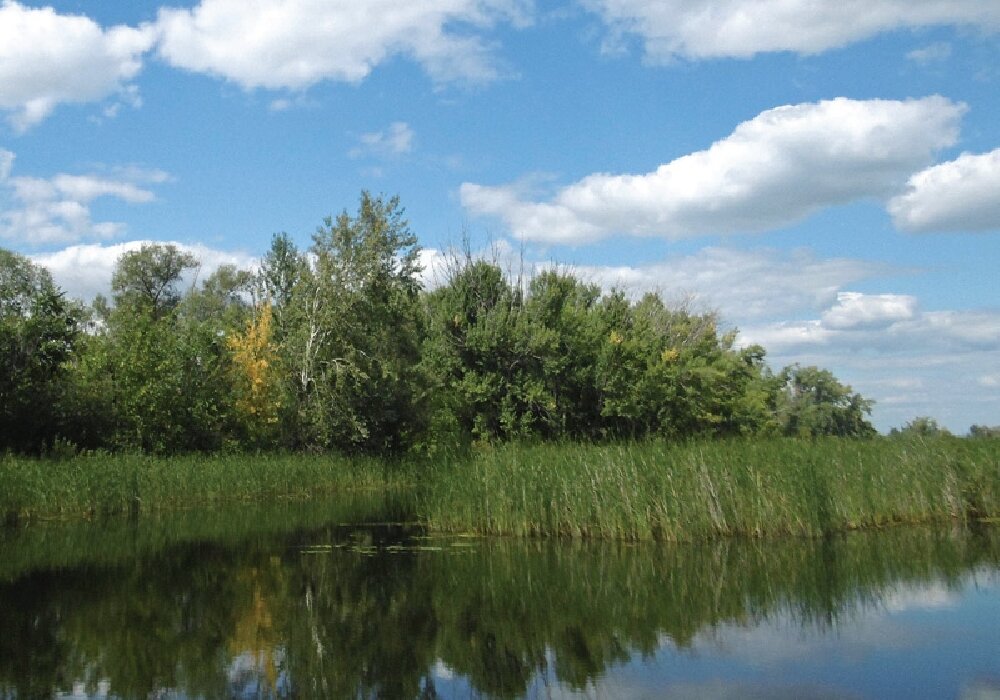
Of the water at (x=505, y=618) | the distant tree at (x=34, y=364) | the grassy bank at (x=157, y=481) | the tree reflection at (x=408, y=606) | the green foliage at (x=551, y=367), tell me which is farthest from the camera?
the green foliage at (x=551, y=367)

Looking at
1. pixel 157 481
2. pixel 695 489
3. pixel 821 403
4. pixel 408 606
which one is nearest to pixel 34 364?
pixel 157 481

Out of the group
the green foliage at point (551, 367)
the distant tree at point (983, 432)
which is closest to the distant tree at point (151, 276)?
the green foliage at point (551, 367)

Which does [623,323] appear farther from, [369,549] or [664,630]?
[664,630]

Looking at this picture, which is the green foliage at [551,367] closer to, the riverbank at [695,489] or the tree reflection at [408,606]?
the riverbank at [695,489]

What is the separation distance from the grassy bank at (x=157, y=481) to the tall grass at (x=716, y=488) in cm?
991

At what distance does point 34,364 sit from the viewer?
2661 cm

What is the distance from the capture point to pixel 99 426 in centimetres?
2834

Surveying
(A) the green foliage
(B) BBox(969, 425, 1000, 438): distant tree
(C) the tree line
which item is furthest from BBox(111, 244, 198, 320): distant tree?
(B) BBox(969, 425, 1000, 438): distant tree

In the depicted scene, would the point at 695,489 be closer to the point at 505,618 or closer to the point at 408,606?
the point at 505,618

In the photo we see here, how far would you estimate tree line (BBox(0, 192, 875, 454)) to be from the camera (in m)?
27.7

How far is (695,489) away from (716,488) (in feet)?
1.31

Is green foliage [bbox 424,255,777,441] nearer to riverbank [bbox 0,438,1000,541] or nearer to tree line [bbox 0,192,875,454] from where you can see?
tree line [bbox 0,192,875,454]

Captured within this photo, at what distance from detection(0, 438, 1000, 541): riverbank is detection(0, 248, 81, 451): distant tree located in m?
5.45

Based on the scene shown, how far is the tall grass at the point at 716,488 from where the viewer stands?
1564 cm
